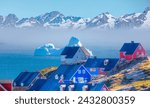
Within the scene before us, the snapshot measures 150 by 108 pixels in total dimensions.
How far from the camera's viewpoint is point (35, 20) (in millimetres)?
6496

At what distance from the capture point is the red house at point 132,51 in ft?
20.5

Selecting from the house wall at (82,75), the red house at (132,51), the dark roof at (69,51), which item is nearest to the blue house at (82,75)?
the house wall at (82,75)

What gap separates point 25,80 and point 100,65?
1061 mm

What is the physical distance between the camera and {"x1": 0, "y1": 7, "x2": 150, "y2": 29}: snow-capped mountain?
637cm

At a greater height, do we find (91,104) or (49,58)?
(49,58)

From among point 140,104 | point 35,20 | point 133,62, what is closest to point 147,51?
point 133,62

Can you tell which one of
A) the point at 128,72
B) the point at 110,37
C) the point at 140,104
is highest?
the point at 110,37

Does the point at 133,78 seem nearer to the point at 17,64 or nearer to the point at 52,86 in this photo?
the point at 52,86

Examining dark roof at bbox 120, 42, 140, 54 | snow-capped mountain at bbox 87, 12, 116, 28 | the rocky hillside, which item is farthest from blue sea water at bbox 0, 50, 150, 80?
snow-capped mountain at bbox 87, 12, 116, 28

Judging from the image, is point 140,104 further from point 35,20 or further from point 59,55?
point 35,20

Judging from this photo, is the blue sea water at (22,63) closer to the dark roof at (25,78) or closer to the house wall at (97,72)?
the dark roof at (25,78)

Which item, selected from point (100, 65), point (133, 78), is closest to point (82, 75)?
point (100, 65)

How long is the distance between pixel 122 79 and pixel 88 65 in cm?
51

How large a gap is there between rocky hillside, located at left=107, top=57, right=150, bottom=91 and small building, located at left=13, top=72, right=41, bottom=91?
102 centimetres
